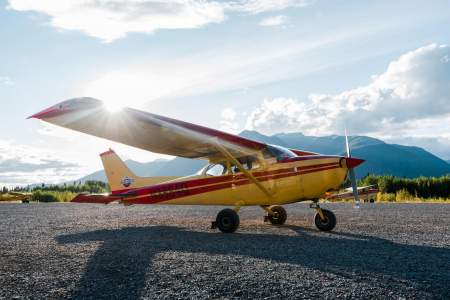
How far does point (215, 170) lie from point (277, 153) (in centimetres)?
183

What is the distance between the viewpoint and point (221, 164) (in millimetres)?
10883

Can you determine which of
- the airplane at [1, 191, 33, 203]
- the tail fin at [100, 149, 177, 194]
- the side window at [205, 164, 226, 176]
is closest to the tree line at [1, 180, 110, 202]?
the airplane at [1, 191, 33, 203]

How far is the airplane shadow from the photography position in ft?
15.0

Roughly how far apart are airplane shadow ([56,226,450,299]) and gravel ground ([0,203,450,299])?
1 cm

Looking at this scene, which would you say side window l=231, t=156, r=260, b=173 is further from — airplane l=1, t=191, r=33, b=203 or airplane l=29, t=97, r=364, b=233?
airplane l=1, t=191, r=33, b=203

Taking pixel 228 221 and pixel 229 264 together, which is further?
pixel 228 221

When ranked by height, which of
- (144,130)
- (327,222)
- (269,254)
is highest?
(144,130)

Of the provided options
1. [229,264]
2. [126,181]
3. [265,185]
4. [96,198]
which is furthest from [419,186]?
[229,264]

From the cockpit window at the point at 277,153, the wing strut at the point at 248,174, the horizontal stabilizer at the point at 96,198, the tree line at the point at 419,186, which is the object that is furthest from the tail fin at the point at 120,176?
the tree line at the point at 419,186

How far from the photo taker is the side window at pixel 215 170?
1074 centimetres

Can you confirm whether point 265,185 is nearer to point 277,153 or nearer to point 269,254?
point 277,153

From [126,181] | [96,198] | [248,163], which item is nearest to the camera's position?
[248,163]

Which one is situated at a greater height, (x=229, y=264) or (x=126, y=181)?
(x=126, y=181)

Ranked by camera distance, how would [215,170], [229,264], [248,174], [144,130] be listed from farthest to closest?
[215,170], [248,174], [144,130], [229,264]
